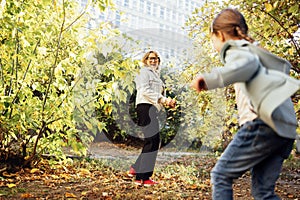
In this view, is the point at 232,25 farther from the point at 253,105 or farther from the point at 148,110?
the point at 148,110

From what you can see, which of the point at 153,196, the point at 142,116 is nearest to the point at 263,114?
the point at 153,196

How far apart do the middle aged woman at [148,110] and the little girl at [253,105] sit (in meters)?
2.00

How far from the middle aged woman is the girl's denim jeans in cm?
205

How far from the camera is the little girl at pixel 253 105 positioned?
5.81 ft

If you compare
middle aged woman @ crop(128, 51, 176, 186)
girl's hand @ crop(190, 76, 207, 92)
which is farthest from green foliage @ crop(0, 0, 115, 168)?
girl's hand @ crop(190, 76, 207, 92)

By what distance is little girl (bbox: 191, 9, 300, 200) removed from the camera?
5.81 feet

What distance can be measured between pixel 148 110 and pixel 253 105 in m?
2.30

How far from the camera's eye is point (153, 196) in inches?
137

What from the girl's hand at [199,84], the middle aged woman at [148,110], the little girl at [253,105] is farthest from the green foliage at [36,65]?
the girl's hand at [199,84]

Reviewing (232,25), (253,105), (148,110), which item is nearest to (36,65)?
(148,110)

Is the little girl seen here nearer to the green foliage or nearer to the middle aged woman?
the green foliage

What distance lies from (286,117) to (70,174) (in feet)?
11.0

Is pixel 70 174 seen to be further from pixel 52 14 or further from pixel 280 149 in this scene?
pixel 280 149

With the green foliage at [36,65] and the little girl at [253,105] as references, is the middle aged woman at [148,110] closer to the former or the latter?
the green foliage at [36,65]
